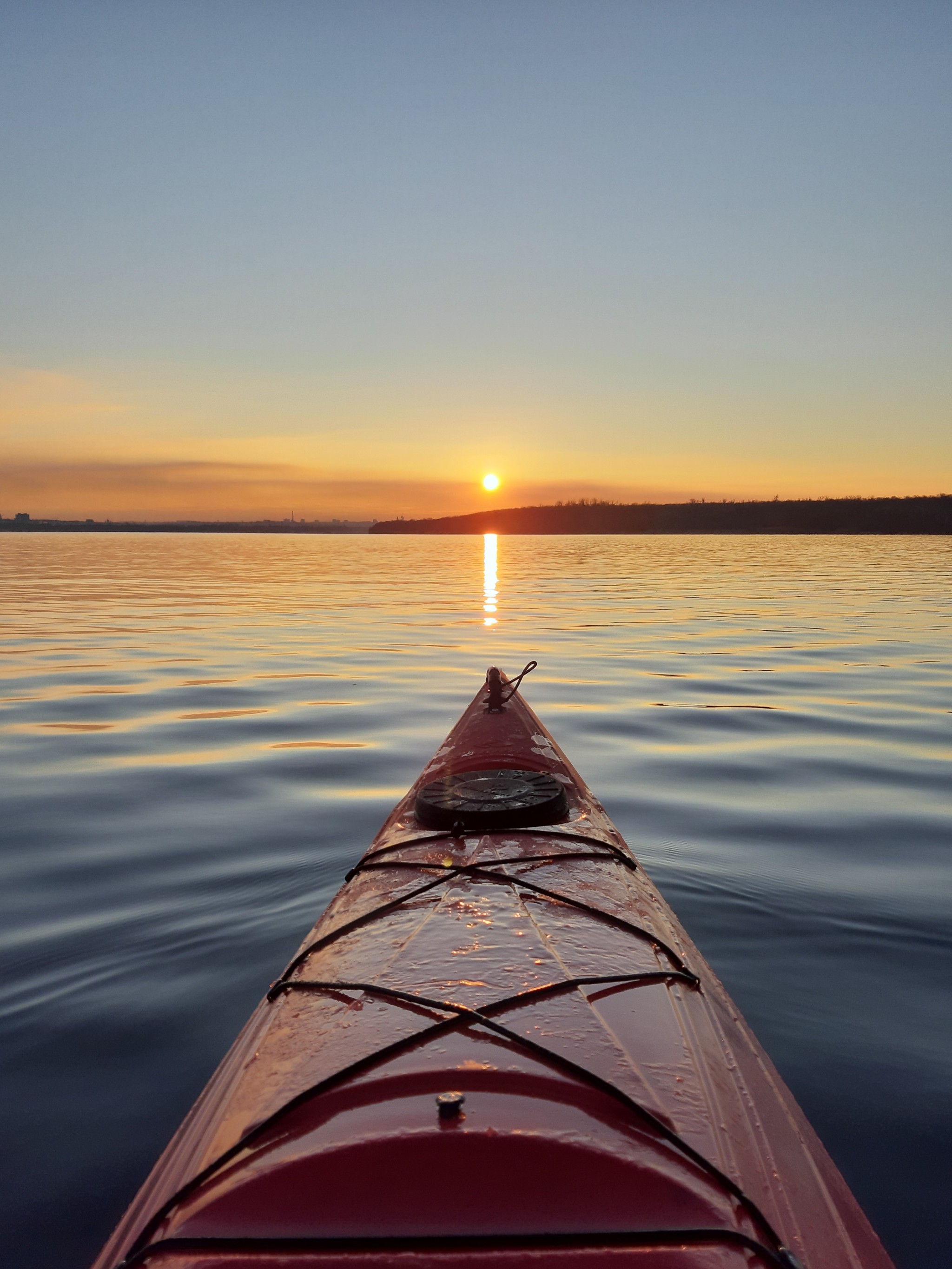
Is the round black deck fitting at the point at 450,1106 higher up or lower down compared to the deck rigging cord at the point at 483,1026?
higher up

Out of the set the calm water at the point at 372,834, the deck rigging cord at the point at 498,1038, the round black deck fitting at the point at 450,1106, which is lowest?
the calm water at the point at 372,834

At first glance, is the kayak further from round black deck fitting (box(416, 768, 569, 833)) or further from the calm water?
the calm water

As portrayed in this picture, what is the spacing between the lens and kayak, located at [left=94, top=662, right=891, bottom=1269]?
1882 mm

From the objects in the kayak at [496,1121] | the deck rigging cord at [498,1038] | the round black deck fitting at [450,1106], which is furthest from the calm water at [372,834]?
the round black deck fitting at [450,1106]

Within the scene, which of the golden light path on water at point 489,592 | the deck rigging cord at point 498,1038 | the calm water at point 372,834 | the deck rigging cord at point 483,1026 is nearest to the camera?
the deck rigging cord at point 498,1038

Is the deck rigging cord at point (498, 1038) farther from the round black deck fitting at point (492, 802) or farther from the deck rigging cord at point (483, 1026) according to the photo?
the round black deck fitting at point (492, 802)

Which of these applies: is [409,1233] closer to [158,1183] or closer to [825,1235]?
[158,1183]

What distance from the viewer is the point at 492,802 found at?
4781mm

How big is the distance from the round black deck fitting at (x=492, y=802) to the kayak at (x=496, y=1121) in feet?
3.14

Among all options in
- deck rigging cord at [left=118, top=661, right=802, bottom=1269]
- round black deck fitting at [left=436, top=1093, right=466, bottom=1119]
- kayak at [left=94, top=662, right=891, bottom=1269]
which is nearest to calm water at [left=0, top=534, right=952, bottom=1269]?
kayak at [left=94, top=662, right=891, bottom=1269]

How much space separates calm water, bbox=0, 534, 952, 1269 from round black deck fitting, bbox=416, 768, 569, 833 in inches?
53.2

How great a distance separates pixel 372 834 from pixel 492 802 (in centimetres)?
285

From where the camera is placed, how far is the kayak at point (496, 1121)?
6.17 ft

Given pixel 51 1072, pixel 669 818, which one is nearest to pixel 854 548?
pixel 669 818
